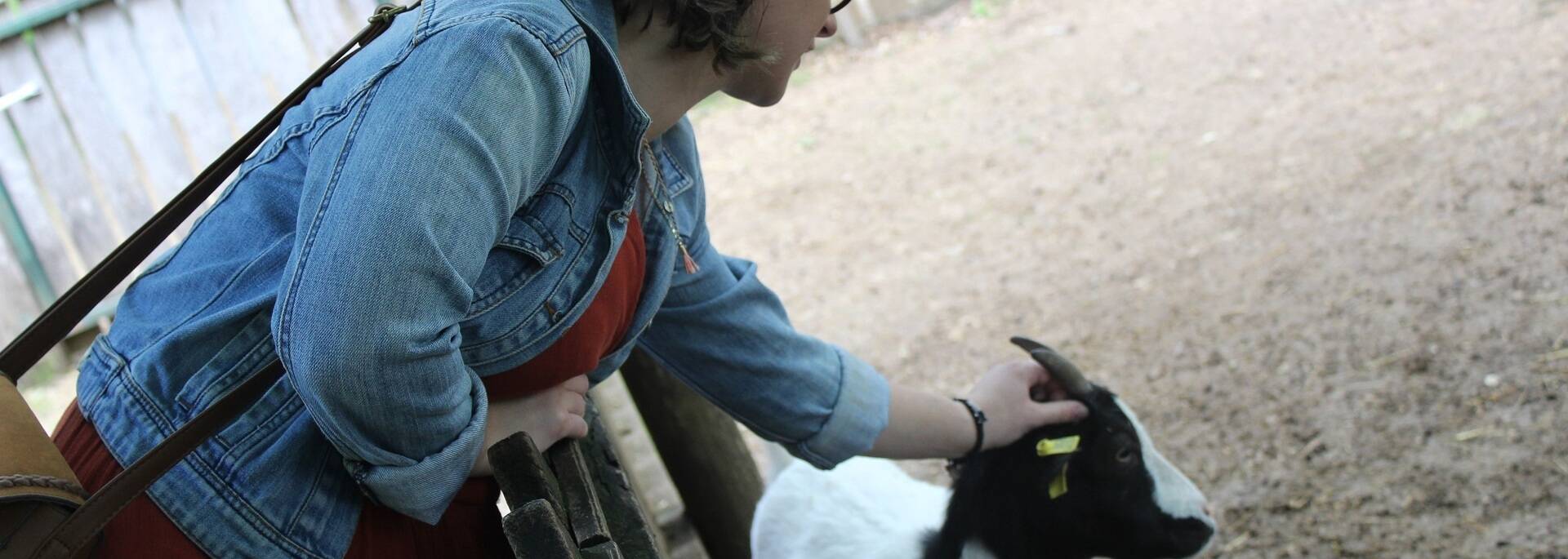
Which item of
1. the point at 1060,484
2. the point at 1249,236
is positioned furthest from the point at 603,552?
the point at 1249,236

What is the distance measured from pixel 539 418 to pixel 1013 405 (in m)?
1.07

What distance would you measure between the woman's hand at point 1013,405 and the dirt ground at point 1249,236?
1.13 meters

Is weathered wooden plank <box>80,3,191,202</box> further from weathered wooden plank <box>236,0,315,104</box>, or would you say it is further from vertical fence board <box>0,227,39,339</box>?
vertical fence board <box>0,227,39,339</box>

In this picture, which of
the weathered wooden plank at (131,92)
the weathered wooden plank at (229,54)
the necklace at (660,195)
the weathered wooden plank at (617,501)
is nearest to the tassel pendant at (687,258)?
the necklace at (660,195)

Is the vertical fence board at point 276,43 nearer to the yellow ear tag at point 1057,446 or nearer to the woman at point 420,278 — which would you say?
the yellow ear tag at point 1057,446

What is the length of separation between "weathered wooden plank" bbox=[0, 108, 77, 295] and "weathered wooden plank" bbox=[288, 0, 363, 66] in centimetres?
132

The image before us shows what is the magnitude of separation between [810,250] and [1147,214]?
1549 millimetres

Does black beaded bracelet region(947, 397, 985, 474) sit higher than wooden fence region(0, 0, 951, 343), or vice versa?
black beaded bracelet region(947, 397, 985, 474)

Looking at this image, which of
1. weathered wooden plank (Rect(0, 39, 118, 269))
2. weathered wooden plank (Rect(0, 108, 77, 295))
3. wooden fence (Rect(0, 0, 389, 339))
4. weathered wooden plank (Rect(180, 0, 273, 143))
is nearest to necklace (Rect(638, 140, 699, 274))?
wooden fence (Rect(0, 0, 389, 339))

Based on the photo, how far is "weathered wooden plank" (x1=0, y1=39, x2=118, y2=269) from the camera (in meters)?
6.38

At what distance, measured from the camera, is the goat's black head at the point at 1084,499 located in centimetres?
254

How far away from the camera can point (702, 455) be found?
3.17m

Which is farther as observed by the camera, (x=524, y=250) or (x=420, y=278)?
(x=524, y=250)

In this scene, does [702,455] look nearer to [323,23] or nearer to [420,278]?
[420,278]
